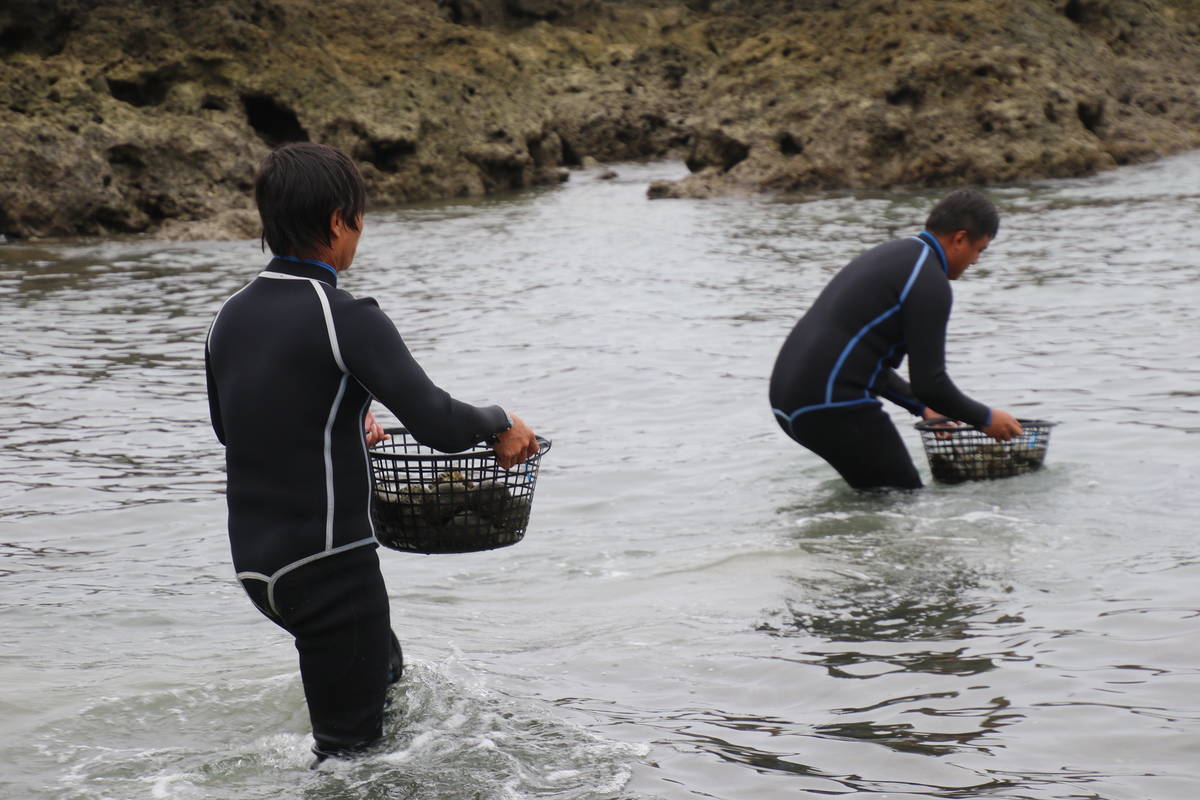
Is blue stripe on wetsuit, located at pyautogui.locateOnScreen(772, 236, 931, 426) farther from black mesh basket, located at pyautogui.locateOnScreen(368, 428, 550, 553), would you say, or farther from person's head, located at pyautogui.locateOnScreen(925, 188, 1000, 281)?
black mesh basket, located at pyautogui.locateOnScreen(368, 428, 550, 553)

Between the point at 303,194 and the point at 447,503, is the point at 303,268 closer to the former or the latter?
the point at 303,194

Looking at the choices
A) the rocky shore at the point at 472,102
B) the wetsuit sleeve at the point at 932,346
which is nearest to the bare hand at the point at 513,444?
the wetsuit sleeve at the point at 932,346

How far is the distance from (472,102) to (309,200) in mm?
24588

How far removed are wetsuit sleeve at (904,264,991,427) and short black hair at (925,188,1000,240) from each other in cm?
23

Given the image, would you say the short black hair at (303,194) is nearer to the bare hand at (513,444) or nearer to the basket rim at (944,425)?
the bare hand at (513,444)

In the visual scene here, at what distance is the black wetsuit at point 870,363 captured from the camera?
20.5 feet

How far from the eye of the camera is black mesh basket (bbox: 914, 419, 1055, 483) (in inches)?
269

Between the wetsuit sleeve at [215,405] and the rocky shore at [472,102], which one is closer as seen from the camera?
the wetsuit sleeve at [215,405]

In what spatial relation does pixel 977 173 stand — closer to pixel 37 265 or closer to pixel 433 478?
pixel 37 265

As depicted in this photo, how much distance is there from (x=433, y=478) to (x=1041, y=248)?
13053 millimetres

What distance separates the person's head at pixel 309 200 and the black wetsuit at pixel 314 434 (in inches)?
2.3

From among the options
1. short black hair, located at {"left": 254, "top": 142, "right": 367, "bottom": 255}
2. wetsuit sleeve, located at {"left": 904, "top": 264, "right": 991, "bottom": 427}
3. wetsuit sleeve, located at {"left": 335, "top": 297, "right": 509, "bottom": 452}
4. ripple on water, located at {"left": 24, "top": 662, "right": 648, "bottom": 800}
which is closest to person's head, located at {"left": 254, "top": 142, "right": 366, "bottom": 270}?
short black hair, located at {"left": 254, "top": 142, "right": 367, "bottom": 255}

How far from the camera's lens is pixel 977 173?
74.4 feet

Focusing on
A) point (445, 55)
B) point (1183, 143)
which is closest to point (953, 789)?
point (1183, 143)
